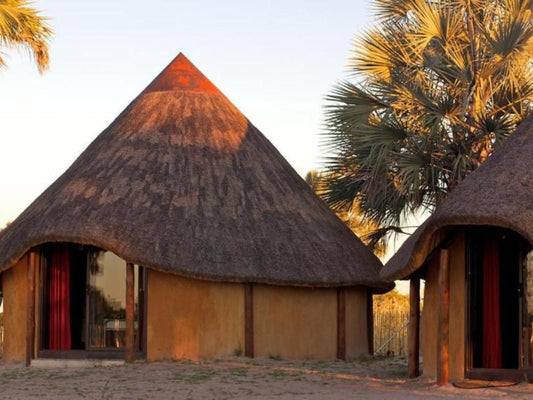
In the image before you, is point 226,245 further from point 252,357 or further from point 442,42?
point 442,42

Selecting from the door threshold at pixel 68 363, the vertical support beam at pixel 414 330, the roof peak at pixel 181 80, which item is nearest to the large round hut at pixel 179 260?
the door threshold at pixel 68 363

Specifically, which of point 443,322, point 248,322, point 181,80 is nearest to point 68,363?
point 248,322

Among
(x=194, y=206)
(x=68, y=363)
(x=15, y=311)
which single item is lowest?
(x=68, y=363)

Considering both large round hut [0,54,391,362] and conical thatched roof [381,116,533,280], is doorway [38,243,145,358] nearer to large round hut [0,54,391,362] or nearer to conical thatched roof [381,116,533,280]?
large round hut [0,54,391,362]

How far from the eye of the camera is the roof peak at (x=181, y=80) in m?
22.6

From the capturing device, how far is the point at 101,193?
1947cm

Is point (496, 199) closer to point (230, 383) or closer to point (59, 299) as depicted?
point (230, 383)

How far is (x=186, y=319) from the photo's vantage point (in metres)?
18.7

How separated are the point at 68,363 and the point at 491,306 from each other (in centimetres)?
739

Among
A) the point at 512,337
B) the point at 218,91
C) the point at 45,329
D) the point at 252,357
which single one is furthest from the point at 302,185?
the point at 512,337

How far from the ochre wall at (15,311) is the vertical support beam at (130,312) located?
205cm

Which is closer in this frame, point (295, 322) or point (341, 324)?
point (295, 322)

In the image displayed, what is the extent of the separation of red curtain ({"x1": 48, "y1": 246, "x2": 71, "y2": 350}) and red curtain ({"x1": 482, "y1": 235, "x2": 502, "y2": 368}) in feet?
25.6

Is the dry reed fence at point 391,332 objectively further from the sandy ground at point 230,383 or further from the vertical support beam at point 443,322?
the vertical support beam at point 443,322
